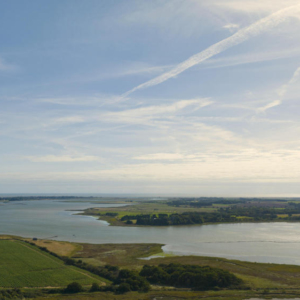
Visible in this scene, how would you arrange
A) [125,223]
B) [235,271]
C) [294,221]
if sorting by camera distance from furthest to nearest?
[294,221] < [125,223] < [235,271]

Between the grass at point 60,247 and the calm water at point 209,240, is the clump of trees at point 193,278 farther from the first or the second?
the grass at point 60,247

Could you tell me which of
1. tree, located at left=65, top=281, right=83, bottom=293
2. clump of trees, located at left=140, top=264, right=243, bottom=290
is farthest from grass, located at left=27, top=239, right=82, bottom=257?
clump of trees, located at left=140, top=264, right=243, bottom=290

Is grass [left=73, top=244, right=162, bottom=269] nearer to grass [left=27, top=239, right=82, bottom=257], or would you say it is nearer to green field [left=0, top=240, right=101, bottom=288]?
grass [left=27, top=239, right=82, bottom=257]

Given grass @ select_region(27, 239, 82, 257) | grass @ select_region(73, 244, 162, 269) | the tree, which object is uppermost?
the tree

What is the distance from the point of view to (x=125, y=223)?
326ft

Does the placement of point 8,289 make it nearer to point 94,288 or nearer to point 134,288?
point 94,288

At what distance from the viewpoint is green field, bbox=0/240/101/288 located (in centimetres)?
3672

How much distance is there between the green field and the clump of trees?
7385 mm

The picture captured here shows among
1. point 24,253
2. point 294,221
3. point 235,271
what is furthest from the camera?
point 294,221

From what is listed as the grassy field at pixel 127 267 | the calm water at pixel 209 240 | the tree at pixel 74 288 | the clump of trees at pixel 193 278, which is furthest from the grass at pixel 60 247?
the clump of trees at pixel 193 278

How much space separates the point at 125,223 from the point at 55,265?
55.3 metres

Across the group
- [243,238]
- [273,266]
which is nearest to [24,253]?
[273,266]

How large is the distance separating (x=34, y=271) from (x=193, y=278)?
21901mm

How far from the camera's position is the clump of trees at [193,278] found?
36.2 m
